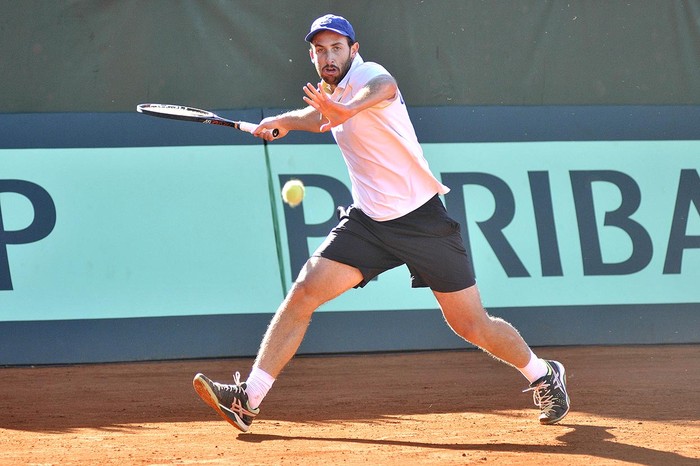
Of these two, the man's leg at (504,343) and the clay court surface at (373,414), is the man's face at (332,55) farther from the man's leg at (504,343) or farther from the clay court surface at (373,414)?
the clay court surface at (373,414)

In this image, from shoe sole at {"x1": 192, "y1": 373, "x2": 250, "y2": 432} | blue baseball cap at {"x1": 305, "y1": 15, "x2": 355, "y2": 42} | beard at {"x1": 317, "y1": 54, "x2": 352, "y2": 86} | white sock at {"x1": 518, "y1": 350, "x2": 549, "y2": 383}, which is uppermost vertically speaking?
blue baseball cap at {"x1": 305, "y1": 15, "x2": 355, "y2": 42}

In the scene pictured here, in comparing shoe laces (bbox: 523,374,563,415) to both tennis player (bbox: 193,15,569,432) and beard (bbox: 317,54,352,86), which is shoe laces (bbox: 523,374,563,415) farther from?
beard (bbox: 317,54,352,86)

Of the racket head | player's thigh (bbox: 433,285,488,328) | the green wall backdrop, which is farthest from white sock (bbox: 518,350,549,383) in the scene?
the green wall backdrop

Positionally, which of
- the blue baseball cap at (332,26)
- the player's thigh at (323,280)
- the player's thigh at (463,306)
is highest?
the blue baseball cap at (332,26)

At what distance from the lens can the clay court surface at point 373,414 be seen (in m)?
4.24

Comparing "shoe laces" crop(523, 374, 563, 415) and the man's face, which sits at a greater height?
the man's face

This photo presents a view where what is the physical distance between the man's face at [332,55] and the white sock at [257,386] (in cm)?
133

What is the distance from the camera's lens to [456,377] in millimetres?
6320

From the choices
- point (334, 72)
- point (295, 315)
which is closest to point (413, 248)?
point (295, 315)

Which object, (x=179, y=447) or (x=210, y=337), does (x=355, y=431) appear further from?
(x=210, y=337)

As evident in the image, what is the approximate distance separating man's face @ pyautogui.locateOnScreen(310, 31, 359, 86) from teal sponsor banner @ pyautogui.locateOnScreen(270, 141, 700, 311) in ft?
8.76

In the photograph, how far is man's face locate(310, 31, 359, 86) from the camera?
4.48 m

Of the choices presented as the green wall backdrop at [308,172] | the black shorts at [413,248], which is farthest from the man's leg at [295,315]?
the green wall backdrop at [308,172]

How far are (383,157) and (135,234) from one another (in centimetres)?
293
